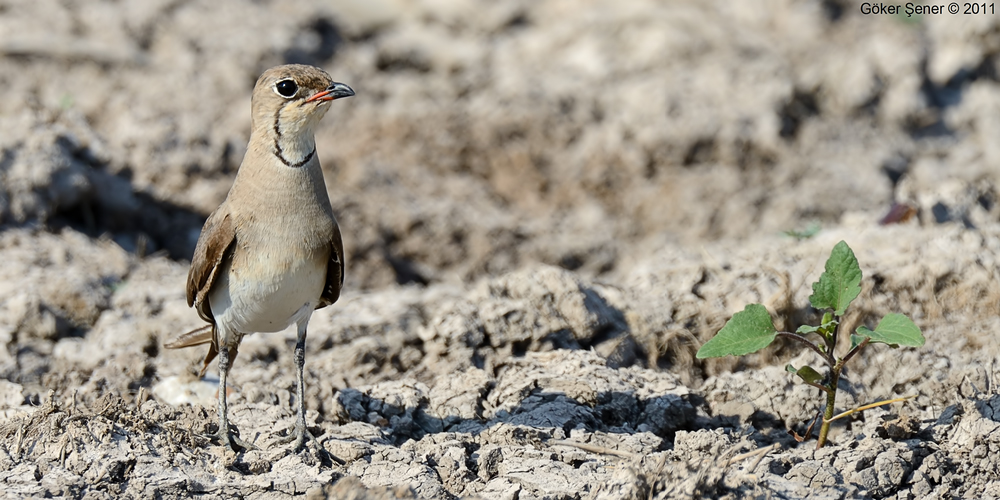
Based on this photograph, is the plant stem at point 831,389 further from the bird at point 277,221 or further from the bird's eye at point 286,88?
the bird's eye at point 286,88

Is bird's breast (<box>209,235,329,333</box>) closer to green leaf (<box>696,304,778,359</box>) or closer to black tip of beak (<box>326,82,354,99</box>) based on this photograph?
black tip of beak (<box>326,82,354,99</box>)

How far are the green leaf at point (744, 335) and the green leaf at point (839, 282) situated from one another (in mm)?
234

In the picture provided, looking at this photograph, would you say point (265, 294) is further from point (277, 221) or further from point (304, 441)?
point (304, 441)


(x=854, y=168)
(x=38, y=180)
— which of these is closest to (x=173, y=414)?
(x=38, y=180)

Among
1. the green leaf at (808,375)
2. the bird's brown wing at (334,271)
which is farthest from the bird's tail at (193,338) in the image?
the green leaf at (808,375)

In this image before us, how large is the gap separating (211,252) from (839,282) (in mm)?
2698

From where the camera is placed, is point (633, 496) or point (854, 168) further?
point (854, 168)

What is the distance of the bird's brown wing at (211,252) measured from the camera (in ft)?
13.1

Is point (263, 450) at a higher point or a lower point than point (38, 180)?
lower

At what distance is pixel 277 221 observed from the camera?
3.94 metres

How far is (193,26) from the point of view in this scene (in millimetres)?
8766

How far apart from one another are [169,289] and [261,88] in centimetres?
219

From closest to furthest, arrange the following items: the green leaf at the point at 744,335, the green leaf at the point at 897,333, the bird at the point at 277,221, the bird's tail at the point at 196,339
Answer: the green leaf at the point at 897,333
the green leaf at the point at 744,335
the bird at the point at 277,221
the bird's tail at the point at 196,339

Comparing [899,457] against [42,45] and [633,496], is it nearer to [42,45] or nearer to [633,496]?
[633,496]
